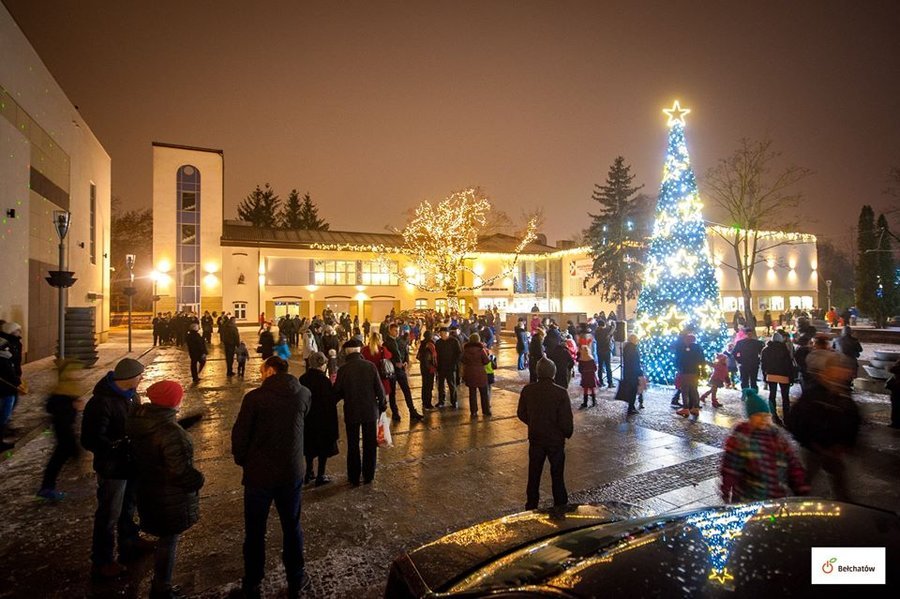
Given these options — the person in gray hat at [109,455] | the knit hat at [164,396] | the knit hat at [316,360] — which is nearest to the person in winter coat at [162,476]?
the knit hat at [164,396]

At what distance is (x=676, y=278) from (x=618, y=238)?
1062 inches

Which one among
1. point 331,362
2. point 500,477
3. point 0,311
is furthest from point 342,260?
point 500,477

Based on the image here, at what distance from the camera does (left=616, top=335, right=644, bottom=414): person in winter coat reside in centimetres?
957

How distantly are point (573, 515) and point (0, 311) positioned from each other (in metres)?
18.0

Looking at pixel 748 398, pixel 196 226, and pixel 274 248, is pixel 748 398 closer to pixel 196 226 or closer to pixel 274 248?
pixel 274 248

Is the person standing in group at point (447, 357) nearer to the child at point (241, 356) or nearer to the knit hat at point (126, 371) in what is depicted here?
the knit hat at point (126, 371)

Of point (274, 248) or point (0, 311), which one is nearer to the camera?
point (0, 311)

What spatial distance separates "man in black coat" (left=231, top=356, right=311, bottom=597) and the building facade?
1592 cm

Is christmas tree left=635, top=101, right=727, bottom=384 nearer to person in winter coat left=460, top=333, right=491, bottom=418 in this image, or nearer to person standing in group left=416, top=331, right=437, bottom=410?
person in winter coat left=460, top=333, right=491, bottom=418

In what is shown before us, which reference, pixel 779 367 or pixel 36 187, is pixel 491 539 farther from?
pixel 36 187

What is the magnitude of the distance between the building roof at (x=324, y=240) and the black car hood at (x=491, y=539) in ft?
123

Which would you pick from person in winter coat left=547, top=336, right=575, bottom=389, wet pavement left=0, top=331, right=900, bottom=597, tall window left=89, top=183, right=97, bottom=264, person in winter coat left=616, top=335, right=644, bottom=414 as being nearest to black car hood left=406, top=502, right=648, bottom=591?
wet pavement left=0, top=331, right=900, bottom=597

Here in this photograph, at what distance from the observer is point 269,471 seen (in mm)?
3627

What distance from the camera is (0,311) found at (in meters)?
14.3
